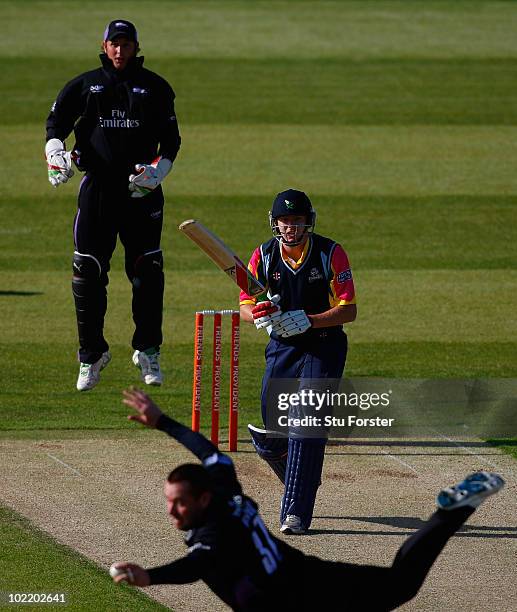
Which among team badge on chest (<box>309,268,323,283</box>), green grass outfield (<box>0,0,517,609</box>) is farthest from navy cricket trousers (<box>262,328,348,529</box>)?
green grass outfield (<box>0,0,517,609</box>)

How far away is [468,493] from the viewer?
6.64m

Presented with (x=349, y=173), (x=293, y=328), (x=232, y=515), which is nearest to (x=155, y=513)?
(x=293, y=328)

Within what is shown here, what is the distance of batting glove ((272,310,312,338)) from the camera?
9195 millimetres

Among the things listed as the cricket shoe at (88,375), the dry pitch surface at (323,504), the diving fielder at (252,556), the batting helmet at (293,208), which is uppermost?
the batting helmet at (293,208)

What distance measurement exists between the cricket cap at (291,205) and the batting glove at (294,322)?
27.2 inches

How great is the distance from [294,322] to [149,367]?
2.02 meters

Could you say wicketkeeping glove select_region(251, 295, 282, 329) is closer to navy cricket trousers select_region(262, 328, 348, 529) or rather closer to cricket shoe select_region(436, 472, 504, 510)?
navy cricket trousers select_region(262, 328, 348, 529)

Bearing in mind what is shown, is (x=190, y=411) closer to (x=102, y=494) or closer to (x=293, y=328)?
(x=102, y=494)

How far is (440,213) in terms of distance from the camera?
20391mm

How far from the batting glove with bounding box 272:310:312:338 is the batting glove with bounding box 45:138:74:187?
83.9 inches

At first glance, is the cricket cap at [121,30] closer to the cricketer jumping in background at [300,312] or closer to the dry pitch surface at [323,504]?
the cricketer jumping in background at [300,312]

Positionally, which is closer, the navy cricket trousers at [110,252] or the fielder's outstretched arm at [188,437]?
the fielder's outstretched arm at [188,437]

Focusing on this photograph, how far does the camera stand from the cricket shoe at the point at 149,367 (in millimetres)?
10764

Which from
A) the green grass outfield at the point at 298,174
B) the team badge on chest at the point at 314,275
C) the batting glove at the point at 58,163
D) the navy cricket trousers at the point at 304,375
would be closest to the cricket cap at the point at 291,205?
the team badge on chest at the point at 314,275
